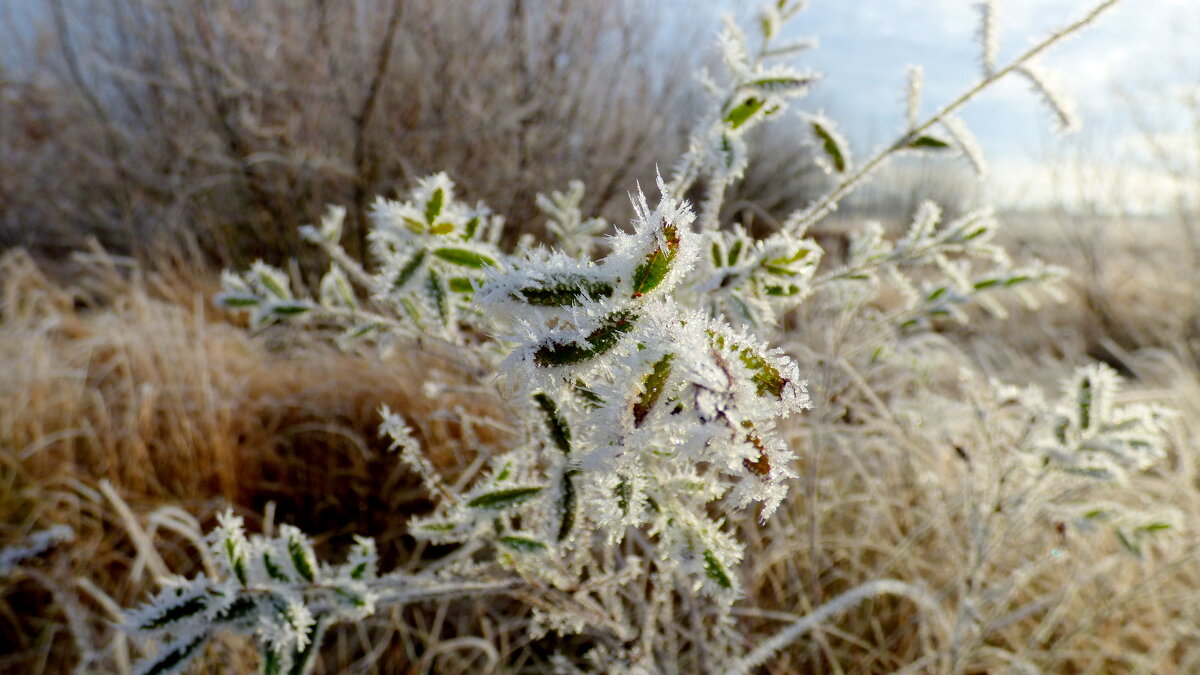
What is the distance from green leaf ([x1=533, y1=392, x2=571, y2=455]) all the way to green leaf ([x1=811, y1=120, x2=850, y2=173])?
45cm

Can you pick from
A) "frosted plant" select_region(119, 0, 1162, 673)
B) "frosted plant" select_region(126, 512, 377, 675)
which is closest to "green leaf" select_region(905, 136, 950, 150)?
"frosted plant" select_region(119, 0, 1162, 673)

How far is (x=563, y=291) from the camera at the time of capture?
451 millimetres

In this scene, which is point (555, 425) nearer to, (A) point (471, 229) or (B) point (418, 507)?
(A) point (471, 229)

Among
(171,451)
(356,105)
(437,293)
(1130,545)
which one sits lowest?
(1130,545)

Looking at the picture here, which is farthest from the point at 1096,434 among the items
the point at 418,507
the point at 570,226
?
the point at 418,507

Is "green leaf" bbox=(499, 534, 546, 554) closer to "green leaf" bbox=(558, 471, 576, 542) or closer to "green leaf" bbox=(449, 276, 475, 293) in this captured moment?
"green leaf" bbox=(558, 471, 576, 542)

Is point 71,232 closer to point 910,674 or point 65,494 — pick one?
point 65,494

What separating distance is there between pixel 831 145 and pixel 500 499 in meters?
0.53

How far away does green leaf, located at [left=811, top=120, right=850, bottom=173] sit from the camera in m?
0.86

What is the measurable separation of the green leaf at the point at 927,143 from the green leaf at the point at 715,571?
1.73 ft

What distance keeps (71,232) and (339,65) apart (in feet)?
10.0

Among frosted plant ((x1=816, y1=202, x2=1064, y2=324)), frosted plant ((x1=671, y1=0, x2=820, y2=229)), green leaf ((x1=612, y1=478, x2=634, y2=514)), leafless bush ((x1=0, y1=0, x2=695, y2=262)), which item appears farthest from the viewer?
leafless bush ((x1=0, y1=0, x2=695, y2=262))

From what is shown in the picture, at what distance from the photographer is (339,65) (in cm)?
399

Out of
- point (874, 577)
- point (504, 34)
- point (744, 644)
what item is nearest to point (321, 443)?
point (744, 644)
